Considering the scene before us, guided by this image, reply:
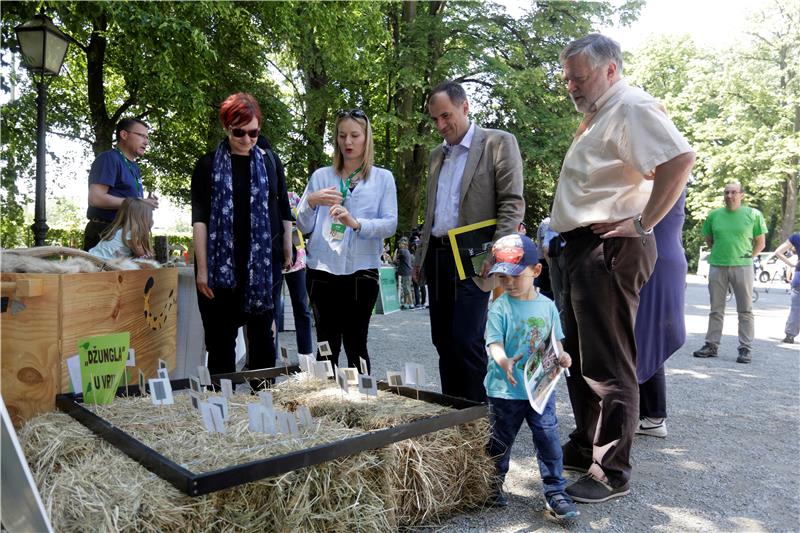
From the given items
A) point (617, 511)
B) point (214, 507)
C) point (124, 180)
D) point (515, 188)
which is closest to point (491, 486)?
point (617, 511)

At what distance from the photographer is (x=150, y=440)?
238cm

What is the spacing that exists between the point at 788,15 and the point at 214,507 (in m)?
35.2

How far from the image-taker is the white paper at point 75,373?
9.29 feet

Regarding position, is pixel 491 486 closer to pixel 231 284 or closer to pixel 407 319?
pixel 231 284

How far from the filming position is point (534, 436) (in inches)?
110

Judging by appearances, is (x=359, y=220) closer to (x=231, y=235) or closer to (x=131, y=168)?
(x=231, y=235)

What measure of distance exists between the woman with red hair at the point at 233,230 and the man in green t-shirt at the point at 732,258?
236 inches

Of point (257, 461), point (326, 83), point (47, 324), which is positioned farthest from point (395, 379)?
point (326, 83)

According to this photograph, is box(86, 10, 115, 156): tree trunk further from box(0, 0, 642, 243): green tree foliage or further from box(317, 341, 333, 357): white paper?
box(317, 341, 333, 357): white paper

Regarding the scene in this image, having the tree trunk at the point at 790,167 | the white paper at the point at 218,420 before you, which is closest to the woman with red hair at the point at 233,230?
the white paper at the point at 218,420

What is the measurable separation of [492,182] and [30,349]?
247 cm

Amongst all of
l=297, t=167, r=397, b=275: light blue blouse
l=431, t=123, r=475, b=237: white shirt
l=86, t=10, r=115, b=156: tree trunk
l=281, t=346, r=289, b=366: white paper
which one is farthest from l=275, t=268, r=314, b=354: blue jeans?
l=86, t=10, r=115, b=156: tree trunk

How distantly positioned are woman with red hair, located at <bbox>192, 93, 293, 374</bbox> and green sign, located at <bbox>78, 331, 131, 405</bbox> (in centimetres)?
65

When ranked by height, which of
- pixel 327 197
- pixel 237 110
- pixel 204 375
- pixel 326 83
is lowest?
pixel 204 375
